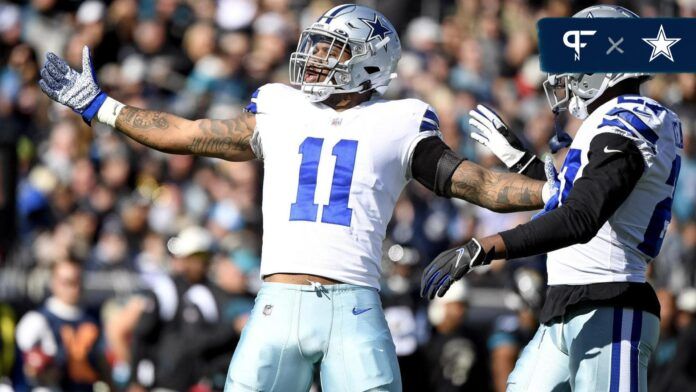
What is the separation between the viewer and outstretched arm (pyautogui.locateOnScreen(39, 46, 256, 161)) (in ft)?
18.8

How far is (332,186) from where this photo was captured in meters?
5.36

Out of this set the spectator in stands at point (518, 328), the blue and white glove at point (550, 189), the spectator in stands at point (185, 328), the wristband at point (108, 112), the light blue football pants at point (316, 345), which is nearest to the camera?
the light blue football pants at point (316, 345)

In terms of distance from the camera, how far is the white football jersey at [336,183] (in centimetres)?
535

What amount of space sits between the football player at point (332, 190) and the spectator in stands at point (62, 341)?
13.2ft

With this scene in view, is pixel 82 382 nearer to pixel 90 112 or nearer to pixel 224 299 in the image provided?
pixel 224 299

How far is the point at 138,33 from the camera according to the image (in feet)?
42.9

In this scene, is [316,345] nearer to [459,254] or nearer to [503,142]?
[459,254]

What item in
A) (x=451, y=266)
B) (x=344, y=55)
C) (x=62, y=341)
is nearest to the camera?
(x=451, y=266)

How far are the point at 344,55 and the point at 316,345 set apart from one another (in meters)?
1.21

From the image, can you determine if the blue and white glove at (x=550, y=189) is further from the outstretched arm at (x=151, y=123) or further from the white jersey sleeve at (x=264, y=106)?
the outstretched arm at (x=151, y=123)

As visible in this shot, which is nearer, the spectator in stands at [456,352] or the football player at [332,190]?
the football player at [332,190]

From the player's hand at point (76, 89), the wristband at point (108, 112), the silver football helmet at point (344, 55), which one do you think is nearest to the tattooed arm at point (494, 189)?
the silver football helmet at point (344, 55)

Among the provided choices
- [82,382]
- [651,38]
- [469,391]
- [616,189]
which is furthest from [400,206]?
[616,189]

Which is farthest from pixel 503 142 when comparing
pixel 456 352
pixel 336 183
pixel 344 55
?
pixel 456 352
